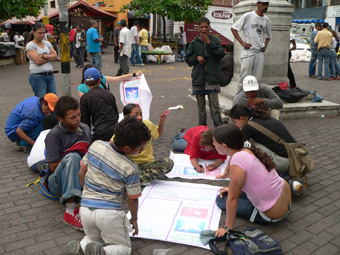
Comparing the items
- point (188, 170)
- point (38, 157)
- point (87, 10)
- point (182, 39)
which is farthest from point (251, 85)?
point (87, 10)

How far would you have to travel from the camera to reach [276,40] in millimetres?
7566

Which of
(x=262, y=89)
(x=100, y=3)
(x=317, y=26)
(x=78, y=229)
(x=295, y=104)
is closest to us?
(x=78, y=229)

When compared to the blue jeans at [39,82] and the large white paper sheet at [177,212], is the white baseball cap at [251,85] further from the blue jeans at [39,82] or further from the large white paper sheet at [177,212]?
the blue jeans at [39,82]

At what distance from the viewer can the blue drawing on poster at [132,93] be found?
18.3ft

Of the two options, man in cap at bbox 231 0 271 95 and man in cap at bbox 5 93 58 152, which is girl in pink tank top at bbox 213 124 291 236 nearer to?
man in cap at bbox 5 93 58 152

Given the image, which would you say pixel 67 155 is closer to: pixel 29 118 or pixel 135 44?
pixel 29 118

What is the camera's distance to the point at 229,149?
301cm

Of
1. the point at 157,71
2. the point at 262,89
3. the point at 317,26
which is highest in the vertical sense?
the point at 317,26

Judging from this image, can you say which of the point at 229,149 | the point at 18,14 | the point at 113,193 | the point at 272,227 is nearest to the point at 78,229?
the point at 113,193

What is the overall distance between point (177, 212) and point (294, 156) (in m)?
1.35

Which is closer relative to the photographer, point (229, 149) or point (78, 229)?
point (229, 149)

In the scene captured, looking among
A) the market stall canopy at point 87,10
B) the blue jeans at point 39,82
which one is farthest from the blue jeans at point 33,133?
the market stall canopy at point 87,10

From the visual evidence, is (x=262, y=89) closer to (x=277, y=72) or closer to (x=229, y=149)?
(x=229, y=149)

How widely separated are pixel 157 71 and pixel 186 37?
848cm
